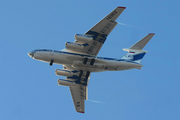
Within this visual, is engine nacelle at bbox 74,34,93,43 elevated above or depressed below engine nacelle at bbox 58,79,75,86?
above

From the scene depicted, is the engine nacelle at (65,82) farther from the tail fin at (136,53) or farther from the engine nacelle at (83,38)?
the tail fin at (136,53)

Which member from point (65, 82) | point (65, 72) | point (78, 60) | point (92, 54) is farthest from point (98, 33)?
point (65, 82)

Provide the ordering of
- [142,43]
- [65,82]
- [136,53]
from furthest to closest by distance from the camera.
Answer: [65,82], [136,53], [142,43]

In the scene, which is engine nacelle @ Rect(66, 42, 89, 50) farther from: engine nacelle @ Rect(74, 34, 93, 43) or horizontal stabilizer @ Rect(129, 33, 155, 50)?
horizontal stabilizer @ Rect(129, 33, 155, 50)

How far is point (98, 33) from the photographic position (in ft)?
88.9

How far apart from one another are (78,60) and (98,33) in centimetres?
350

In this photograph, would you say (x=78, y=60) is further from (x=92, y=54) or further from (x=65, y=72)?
(x=65, y=72)

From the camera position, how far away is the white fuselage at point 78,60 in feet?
89.9

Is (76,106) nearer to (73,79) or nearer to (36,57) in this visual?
(73,79)

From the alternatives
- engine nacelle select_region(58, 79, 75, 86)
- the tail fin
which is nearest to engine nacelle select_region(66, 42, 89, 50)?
the tail fin

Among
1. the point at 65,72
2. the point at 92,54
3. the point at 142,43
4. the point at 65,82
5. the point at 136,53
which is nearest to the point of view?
the point at 142,43

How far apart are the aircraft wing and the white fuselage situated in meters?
0.84

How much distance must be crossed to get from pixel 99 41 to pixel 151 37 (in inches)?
207

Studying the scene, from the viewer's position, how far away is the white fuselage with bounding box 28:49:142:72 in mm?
27406
